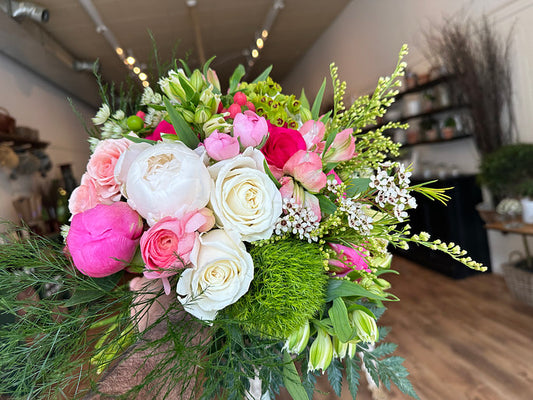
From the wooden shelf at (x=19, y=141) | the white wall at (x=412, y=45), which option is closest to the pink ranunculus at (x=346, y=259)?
the white wall at (x=412, y=45)

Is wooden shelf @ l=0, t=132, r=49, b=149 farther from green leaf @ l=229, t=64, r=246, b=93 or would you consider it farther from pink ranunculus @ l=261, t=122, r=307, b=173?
pink ranunculus @ l=261, t=122, r=307, b=173

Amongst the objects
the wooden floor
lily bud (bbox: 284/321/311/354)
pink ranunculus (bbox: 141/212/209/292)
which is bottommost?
the wooden floor

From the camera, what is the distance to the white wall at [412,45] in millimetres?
3232

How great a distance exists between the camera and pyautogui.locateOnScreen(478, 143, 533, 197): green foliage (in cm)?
286

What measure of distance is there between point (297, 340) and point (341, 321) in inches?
2.7

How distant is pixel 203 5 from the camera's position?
4941 millimetres

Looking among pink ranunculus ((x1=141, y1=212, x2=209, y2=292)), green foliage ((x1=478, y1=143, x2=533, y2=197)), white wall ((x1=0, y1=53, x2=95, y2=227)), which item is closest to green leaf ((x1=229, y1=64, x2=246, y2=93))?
pink ranunculus ((x1=141, y1=212, x2=209, y2=292))

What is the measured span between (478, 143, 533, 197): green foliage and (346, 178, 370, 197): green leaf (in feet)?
9.50

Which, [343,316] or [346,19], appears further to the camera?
[346,19]

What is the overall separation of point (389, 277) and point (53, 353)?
12.7 ft

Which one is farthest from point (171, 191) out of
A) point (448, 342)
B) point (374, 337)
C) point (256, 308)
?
point (448, 342)

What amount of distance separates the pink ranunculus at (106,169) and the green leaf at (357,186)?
13.9 inches

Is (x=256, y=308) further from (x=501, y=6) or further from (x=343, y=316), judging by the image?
(x=501, y=6)

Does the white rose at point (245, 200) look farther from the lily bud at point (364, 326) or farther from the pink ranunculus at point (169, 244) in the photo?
the lily bud at point (364, 326)
